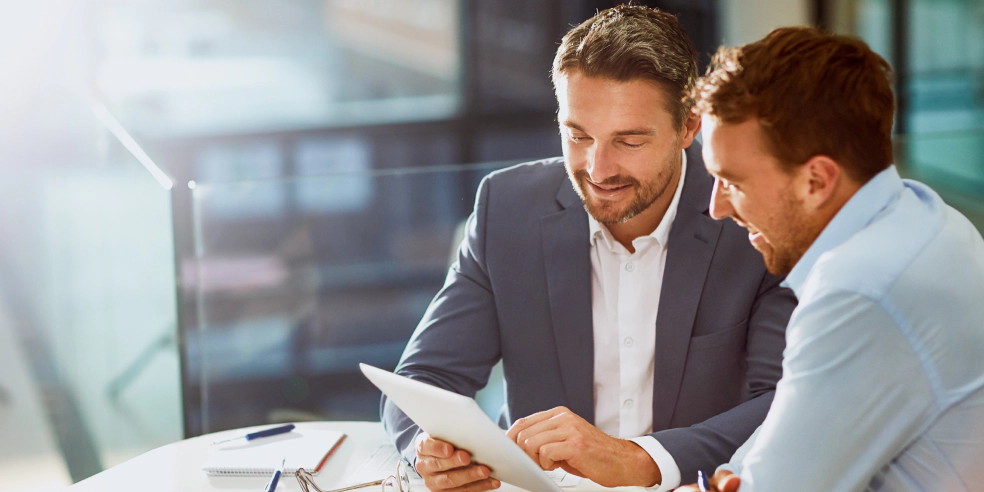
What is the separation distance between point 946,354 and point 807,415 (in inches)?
5.7

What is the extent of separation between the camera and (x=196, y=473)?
1.30 meters

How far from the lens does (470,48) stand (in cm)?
506

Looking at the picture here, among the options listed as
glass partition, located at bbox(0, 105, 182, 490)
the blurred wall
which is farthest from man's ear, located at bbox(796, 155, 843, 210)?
the blurred wall

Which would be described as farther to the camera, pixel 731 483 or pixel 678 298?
pixel 678 298

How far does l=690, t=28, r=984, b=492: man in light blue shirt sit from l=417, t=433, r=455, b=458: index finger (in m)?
0.35

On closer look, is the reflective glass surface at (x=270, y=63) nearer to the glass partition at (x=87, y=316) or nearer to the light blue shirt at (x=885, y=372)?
the glass partition at (x=87, y=316)

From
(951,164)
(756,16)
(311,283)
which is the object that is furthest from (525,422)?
(756,16)

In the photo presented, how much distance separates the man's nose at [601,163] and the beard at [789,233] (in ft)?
1.41

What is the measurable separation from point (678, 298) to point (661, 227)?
13cm

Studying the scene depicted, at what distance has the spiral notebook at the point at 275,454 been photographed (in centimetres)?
128

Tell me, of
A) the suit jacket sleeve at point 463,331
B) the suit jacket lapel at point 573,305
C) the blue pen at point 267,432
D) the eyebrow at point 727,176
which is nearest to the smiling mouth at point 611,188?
the suit jacket lapel at point 573,305

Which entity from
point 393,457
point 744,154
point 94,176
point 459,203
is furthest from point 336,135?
point 744,154

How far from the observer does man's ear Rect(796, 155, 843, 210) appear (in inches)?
38.4

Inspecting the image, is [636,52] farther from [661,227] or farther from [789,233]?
[789,233]
